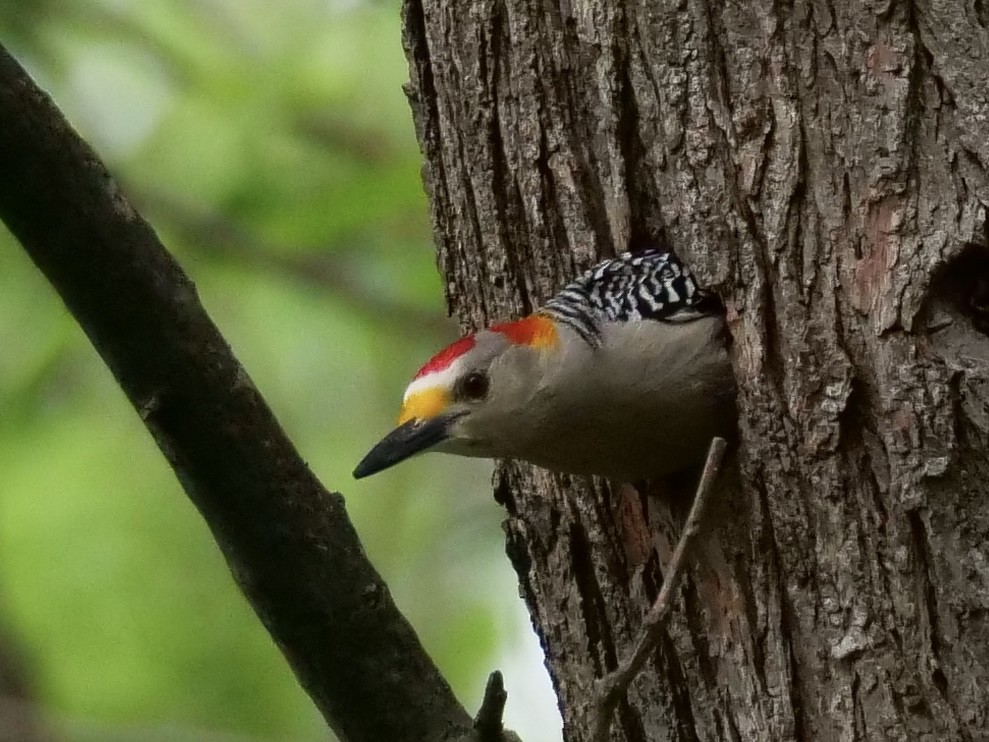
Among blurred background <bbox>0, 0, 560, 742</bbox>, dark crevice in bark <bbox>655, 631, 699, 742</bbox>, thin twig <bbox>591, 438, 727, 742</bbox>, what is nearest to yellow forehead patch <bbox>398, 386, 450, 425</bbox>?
dark crevice in bark <bbox>655, 631, 699, 742</bbox>

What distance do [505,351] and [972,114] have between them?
111 cm

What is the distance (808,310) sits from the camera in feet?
8.35

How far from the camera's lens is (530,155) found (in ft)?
9.92

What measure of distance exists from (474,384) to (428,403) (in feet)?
0.38

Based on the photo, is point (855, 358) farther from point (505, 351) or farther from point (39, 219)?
point (39, 219)

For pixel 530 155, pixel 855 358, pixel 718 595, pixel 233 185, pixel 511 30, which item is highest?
pixel 233 185

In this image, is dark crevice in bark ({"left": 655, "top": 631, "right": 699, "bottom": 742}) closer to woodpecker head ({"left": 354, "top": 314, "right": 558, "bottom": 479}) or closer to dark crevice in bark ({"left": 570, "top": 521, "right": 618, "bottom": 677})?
dark crevice in bark ({"left": 570, "top": 521, "right": 618, "bottom": 677})

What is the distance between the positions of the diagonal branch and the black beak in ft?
1.01

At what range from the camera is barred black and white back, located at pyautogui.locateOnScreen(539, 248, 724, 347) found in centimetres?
278

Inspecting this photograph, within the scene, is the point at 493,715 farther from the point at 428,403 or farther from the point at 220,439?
the point at 428,403

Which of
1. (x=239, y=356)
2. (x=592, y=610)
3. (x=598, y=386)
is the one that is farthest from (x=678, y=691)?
(x=239, y=356)

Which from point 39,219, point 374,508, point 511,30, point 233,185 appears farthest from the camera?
point 374,508

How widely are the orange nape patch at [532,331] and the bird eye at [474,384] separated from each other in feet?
0.42

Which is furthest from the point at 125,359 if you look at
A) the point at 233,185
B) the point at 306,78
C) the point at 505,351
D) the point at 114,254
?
the point at 306,78
